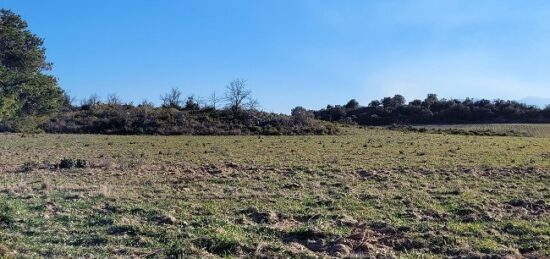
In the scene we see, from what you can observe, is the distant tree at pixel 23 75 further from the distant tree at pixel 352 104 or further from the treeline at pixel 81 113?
the distant tree at pixel 352 104

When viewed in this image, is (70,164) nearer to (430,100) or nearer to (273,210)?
(273,210)

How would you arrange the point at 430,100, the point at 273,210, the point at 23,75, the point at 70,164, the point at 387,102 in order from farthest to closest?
the point at 387,102 → the point at 430,100 → the point at 23,75 → the point at 70,164 → the point at 273,210

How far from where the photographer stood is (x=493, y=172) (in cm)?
1922

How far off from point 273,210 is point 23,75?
28.2 metres

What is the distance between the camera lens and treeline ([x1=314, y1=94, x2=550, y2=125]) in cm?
8338

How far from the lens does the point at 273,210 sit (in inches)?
444

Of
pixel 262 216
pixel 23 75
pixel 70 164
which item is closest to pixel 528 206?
pixel 262 216

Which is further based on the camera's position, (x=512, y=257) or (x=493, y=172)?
(x=493, y=172)

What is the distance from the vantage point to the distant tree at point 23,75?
3250cm

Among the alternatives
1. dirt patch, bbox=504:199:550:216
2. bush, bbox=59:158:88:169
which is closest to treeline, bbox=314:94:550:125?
bush, bbox=59:158:88:169

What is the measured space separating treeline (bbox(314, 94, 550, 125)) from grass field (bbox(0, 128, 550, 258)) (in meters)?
63.3

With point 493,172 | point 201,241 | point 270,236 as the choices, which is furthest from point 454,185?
point 201,241

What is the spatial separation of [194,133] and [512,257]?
48515mm

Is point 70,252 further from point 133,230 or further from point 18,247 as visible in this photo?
point 133,230
